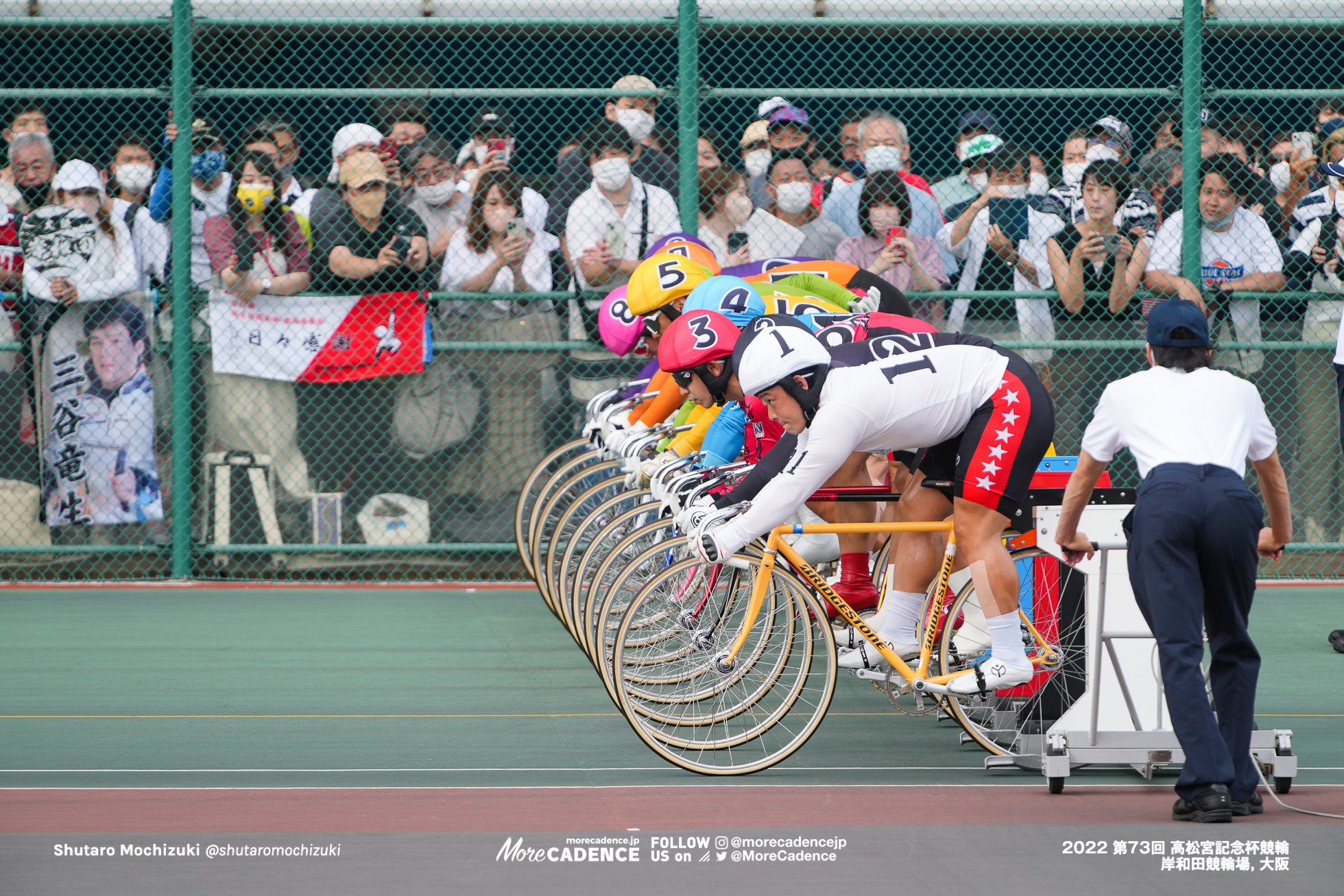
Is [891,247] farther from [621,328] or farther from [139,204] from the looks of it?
[139,204]

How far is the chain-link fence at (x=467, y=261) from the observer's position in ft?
35.3

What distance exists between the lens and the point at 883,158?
11156mm

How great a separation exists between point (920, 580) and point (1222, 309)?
5.16m

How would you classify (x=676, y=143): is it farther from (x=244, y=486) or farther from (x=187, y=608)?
(x=187, y=608)

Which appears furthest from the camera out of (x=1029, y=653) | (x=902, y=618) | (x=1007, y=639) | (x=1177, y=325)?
(x=902, y=618)

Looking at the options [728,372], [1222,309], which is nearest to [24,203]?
[728,372]

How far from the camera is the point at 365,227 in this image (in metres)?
10.9

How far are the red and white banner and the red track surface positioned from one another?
16.9ft

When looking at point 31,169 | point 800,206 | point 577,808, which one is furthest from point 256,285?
point 577,808

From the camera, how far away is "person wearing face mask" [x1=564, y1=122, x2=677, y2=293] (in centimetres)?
1095

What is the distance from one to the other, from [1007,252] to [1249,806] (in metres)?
5.92

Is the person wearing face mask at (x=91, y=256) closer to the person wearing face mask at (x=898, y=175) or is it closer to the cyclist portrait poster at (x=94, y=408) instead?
the cyclist portrait poster at (x=94, y=408)

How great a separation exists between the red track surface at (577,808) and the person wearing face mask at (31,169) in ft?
18.7

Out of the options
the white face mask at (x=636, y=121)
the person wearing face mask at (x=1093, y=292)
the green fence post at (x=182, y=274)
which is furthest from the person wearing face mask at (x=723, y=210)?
the green fence post at (x=182, y=274)
